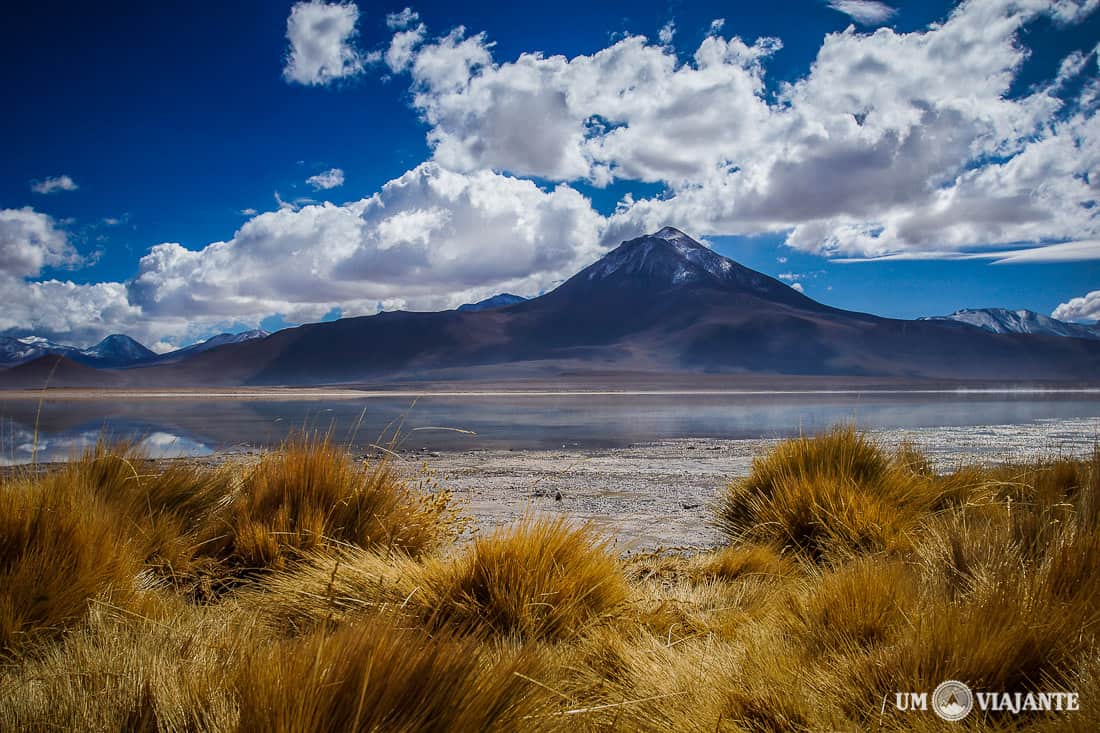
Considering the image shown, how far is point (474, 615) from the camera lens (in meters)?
2.66

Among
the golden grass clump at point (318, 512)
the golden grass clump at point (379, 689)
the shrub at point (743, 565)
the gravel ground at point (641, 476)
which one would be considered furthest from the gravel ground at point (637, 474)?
the golden grass clump at point (379, 689)

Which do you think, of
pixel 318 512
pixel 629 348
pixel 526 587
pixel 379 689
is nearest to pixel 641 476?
pixel 318 512

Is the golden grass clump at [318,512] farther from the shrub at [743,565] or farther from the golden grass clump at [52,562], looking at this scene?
the shrub at [743,565]

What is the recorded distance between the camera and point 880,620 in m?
2.54

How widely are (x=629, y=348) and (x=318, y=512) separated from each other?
138138mm

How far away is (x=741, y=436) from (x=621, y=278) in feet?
600

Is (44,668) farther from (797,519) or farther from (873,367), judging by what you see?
(873,367)

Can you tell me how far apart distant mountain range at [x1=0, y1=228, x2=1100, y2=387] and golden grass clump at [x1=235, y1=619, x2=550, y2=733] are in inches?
4250

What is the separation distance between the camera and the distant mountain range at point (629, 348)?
126 metres

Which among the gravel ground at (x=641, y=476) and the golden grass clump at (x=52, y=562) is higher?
the golden grass clump at (x=52, y=562)

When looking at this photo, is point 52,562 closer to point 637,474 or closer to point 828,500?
point 828,500

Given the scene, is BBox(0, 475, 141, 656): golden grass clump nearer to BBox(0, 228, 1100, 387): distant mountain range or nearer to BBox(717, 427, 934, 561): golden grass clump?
BBox(717, 427, 934, 561): golden grass clump

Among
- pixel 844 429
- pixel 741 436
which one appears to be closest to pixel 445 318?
pixel 741 436

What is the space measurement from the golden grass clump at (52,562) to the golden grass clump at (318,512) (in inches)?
24.8
